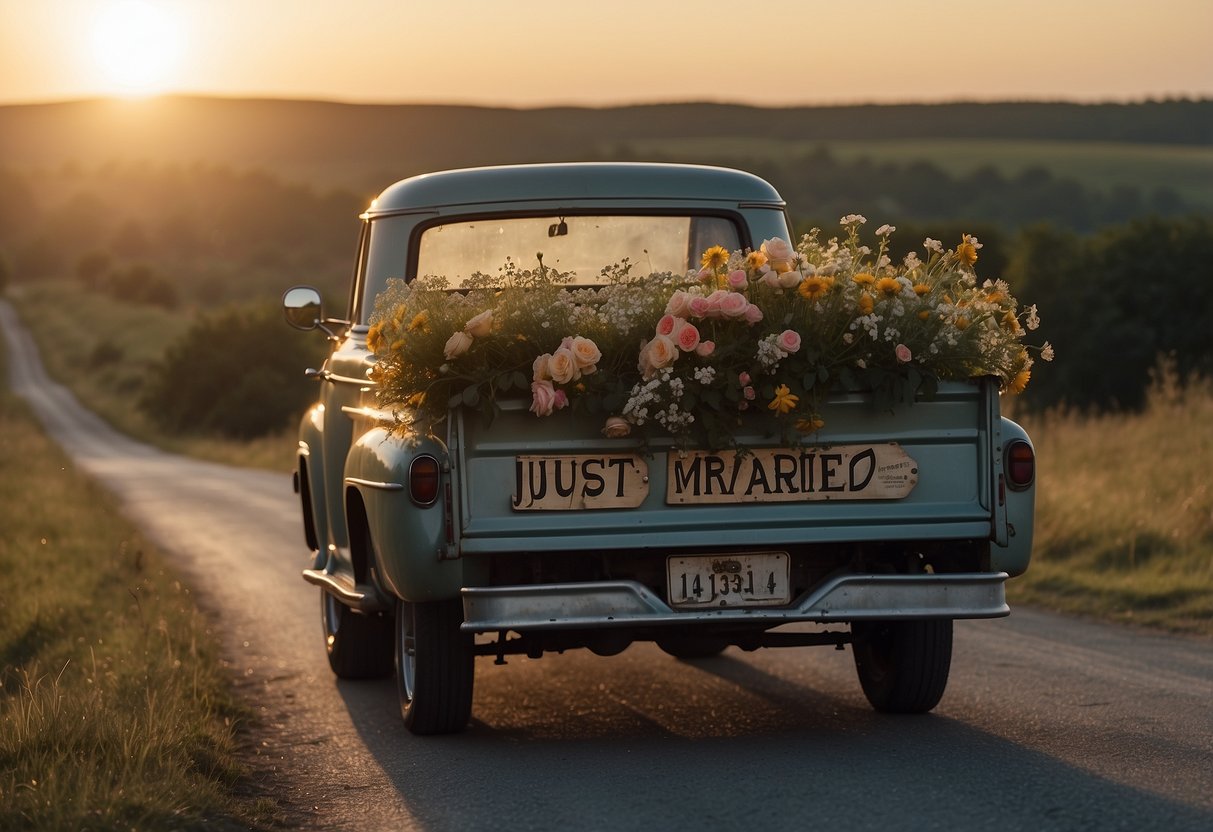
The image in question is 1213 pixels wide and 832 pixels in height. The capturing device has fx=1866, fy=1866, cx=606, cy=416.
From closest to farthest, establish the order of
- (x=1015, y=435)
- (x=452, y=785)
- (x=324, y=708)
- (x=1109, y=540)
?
(x=452, y=785) → (x=1015, y=435) → (x=324, y=708) → (x=1109, y=540)

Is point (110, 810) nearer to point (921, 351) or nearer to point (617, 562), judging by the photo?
point (617, 562)

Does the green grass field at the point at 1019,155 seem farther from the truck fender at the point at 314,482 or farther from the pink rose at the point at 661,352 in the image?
the pink rose at the point at 661,352

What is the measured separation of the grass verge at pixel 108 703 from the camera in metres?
5.34

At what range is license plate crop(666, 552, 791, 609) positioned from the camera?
6105mm

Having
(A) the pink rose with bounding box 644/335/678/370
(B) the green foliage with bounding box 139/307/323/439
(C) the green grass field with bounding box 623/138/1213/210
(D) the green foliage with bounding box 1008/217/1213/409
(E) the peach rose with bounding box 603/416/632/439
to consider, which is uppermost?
(C) the green grass field with bounding box 623/138/1213/210

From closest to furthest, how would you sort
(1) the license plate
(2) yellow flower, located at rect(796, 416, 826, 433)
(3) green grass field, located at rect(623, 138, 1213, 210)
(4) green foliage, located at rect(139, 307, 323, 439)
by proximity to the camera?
(2) yellow flower, located at rect(796, 416, 826, 433) → (1) the license plate → (4) green foliage, located at rect(139, 307, 323, 439) → (3) green grass field, located at rect(623, 138, 1213, 210)

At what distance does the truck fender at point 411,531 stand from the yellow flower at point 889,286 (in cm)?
155

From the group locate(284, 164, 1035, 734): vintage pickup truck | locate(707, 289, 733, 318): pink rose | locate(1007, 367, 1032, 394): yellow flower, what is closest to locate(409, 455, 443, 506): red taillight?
locate(284, 164, 1035, 734): vintage pickup truck

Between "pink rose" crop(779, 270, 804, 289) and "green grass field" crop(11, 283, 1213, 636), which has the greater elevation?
"pink rose" crop(779, 270, 804, 289)

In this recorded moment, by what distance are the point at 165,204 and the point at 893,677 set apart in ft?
633

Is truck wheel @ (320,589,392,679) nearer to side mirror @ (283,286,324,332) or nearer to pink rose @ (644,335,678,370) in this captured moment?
side mirror @ (283,286,324,332)

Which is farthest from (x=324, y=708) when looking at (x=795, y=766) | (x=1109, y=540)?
(x=1109, y=540)

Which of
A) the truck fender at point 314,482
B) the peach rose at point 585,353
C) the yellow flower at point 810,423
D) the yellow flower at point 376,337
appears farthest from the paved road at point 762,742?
the yellow flower at point 376,337

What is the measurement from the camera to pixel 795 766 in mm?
5992
